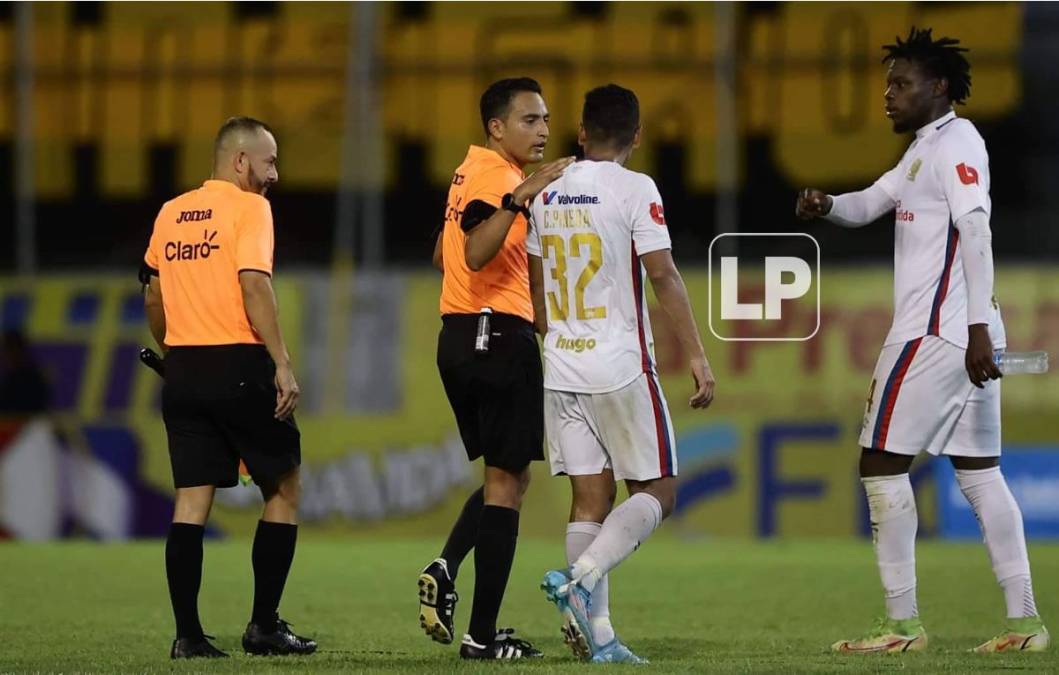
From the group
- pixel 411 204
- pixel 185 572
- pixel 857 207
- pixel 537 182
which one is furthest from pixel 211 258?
pixel 411 204

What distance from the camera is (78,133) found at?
51.7 ft

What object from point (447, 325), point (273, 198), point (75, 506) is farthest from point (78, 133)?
point (447, 325)

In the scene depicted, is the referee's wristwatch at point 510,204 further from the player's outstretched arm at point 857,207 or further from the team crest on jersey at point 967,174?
the team crest on jersey at point 967,174

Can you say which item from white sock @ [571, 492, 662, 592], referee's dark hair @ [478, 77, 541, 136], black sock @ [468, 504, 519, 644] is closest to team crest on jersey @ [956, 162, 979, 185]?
referee's dark hair @ [478, 77, 541, 136]

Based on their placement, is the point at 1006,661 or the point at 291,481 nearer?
the point at 1006,661

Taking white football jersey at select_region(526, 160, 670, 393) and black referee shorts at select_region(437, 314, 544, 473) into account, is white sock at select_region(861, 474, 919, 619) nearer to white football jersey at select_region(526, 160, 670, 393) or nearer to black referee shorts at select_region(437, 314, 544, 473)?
white football jersey at select_region(526, 160, 670, 393)

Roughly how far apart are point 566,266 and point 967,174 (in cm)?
138

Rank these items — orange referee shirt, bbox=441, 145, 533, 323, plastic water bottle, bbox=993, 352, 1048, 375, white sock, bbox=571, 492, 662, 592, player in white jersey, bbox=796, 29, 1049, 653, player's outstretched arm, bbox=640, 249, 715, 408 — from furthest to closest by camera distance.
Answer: player in white jersey, bbox=796, 29, 1049, 653 < plastic water bottle, bbox=993, 352, 1048, 375 < orange referee shirt, bbox=441, 145, 533, 323 < player's outstretched arm, bbox=640, 249, 715, 408 < white sock, bbox=571, 492, 662, 592

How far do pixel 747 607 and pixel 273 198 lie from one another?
8322mm

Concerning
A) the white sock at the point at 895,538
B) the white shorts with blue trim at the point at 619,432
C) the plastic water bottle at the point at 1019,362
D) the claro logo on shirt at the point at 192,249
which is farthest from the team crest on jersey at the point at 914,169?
the claro logo on shirt at the point at 192,249

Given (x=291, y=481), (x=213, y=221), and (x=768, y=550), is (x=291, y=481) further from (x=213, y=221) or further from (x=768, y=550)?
(x=768, y=550)

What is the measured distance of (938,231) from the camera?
636cm

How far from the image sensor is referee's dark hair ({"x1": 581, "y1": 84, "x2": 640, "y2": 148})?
Answer: 5.88 m

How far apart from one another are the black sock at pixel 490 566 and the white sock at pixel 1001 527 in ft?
5.27
